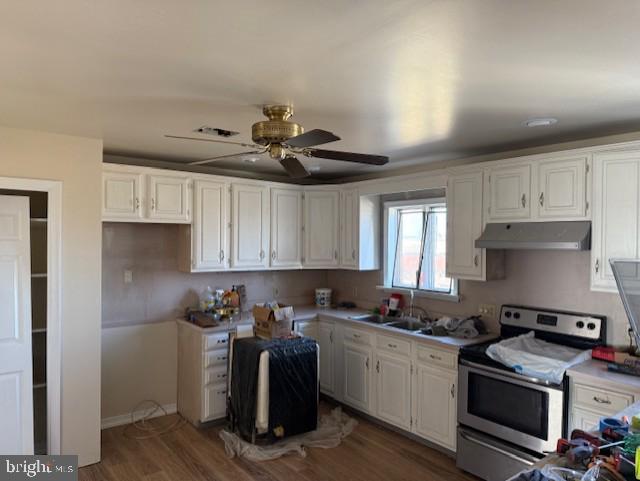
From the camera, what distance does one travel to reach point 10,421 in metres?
3.06

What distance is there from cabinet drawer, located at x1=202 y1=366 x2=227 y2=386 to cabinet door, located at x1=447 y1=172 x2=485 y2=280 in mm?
2150

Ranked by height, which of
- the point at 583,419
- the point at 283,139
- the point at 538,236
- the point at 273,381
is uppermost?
the point at 283,139

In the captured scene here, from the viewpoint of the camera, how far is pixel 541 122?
9.09 ft

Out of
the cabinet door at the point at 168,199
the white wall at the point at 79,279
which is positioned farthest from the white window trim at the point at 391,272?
the white wall at the point at 79,279

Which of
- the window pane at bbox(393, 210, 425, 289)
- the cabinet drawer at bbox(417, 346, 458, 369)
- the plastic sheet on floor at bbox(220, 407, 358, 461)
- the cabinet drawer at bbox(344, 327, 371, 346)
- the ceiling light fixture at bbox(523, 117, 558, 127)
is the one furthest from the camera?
the window pane at bbox(393, 210, 425, 289)

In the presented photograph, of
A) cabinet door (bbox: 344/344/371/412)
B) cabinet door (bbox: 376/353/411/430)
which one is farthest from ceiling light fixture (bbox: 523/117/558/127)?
cabinet door (bbox: 344/344/371/412)

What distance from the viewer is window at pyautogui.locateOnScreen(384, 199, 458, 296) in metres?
4.33

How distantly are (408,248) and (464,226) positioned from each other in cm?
111

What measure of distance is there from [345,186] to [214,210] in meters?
1.43

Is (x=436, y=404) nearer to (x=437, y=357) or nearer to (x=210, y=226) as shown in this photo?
(x=437, y=357)

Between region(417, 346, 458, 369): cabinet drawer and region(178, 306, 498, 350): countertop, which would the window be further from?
region(417, 346, 458, 369): cabinet drawer

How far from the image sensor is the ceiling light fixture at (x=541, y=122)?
2727 mm

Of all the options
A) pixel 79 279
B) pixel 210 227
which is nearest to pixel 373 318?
pixel 210 227

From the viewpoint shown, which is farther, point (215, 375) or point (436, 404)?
point (215, 375)
